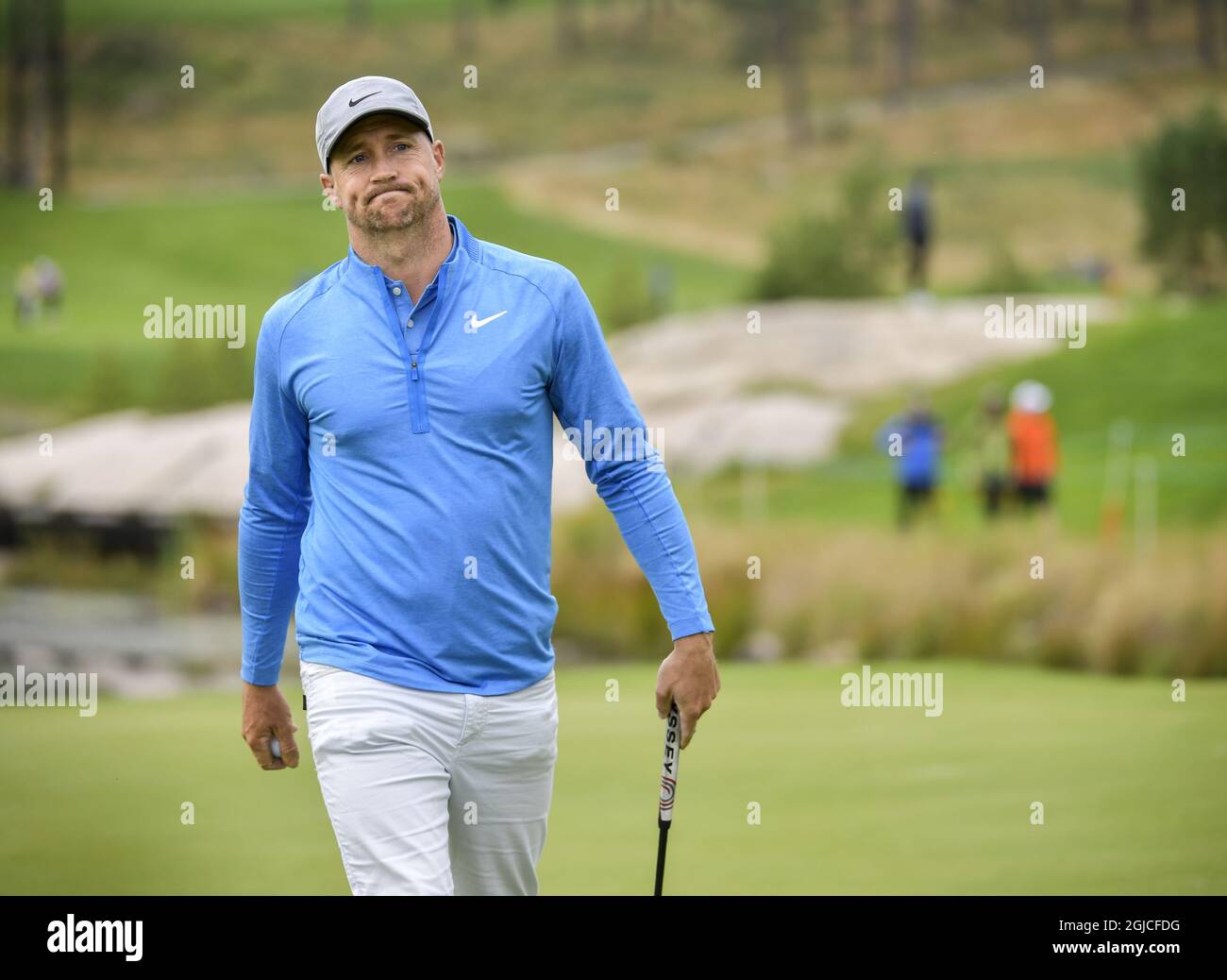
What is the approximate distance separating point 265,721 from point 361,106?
1389mm

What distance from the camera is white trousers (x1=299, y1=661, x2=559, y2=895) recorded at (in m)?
4.01

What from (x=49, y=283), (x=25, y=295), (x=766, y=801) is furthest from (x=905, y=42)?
(x=766, y=801)

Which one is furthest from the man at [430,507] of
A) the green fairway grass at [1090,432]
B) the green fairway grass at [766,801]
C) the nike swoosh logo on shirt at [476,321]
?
the green fairway grass at [1090,432]

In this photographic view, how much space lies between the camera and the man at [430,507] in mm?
4047

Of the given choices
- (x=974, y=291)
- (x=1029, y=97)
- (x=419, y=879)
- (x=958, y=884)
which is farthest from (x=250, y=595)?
(x=1029, y=97)

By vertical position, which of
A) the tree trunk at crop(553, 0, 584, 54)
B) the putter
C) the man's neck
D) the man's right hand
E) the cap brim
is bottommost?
the putter

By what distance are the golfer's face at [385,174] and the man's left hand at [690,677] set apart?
1.05 metres

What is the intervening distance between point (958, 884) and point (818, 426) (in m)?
22.1

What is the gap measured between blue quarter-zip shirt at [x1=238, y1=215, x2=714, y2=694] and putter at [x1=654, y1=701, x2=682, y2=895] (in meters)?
0.21

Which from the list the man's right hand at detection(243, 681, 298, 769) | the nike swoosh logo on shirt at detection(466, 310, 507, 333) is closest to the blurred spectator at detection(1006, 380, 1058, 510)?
the man's right hand at detection(243, 681, 298, 769)

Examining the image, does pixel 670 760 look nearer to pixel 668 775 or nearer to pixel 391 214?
pixel 668 775

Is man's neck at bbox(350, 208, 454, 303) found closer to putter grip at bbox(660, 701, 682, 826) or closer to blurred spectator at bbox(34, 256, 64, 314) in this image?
putter grip at bbox(660, 701, 682, 826)

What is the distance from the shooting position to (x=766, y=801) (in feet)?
29.1

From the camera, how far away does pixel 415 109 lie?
4.17 meters
